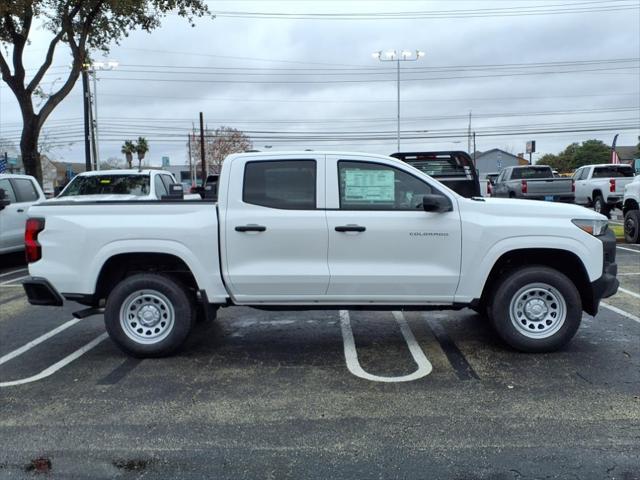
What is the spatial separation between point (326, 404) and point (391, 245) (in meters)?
1.58

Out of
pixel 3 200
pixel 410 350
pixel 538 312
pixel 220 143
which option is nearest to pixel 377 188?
pixel 410 350

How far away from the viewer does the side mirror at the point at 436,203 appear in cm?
516

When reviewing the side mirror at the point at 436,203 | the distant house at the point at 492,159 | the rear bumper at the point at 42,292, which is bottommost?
the rear bumper at the point at 42,292

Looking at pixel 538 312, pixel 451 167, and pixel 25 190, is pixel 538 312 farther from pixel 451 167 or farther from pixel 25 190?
pixel 25 190

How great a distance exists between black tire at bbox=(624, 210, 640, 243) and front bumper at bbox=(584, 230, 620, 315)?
8411 millimetres

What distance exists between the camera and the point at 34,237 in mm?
5492

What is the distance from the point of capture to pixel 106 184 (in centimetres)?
1153

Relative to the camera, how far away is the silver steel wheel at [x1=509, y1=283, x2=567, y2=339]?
5.46 metres

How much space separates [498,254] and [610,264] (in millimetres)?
1150

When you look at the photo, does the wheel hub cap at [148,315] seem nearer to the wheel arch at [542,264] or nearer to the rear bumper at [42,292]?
the rear bumper at [42,292]

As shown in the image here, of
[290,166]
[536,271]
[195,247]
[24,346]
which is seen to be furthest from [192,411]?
[536,271]

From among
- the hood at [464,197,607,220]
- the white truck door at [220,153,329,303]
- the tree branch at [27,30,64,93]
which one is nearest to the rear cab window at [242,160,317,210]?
the white truck door at [220,153,329,303]

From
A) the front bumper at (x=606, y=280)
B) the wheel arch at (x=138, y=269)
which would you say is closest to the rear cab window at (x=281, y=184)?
the wheel arch at (x=138, y=269)

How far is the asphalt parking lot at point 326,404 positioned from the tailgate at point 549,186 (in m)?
12.8
